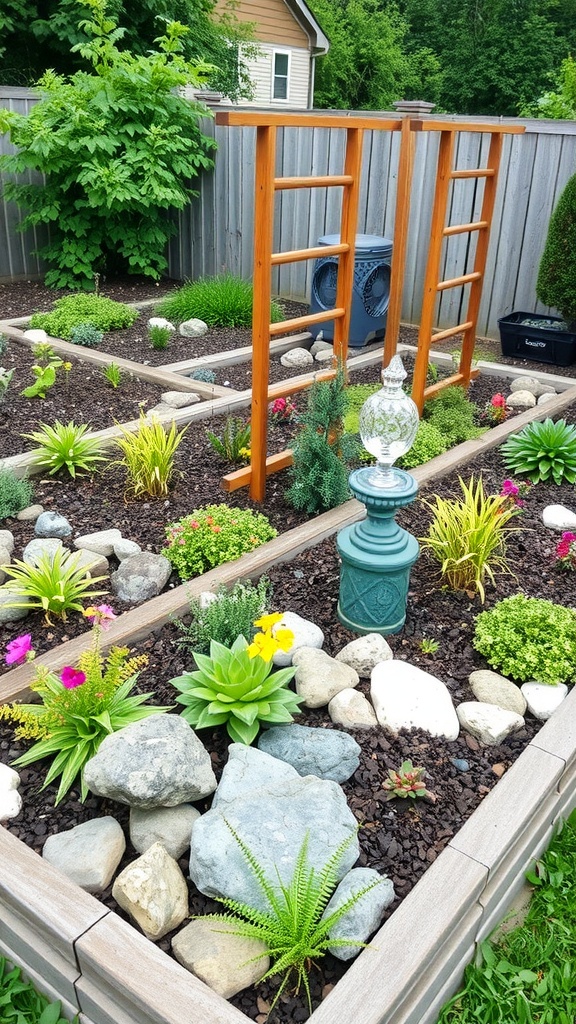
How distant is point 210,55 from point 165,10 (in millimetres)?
1691

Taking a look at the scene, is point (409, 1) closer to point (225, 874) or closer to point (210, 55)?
point (210, 55)

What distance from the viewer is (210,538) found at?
3.30 m

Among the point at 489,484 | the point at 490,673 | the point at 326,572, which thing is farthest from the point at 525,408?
the point at 490,673

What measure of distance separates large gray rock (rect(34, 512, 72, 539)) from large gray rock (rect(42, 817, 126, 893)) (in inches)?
64.1

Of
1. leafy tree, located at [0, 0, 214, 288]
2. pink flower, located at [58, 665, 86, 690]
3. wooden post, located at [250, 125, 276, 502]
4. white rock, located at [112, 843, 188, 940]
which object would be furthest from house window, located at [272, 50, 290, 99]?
white rock, located at [112, 843, 188, 940]

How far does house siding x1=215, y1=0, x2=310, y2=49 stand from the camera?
16859 mm

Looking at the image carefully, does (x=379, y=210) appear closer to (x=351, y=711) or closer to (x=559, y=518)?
(x=559, y=518)

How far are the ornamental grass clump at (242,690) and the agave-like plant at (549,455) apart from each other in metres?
2.36

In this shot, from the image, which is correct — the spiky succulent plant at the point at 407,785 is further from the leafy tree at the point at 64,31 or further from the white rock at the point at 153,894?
the leafy tree at the point at 64,31

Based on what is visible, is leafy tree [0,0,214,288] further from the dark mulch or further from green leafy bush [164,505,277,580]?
green leafy bush [164,505,277,580]

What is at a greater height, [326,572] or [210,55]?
[210,55]

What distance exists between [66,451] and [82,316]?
3.03 meters

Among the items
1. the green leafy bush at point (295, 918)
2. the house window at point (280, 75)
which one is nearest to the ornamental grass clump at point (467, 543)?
the green leafy bush at point (295, 918)

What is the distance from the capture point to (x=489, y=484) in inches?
166
